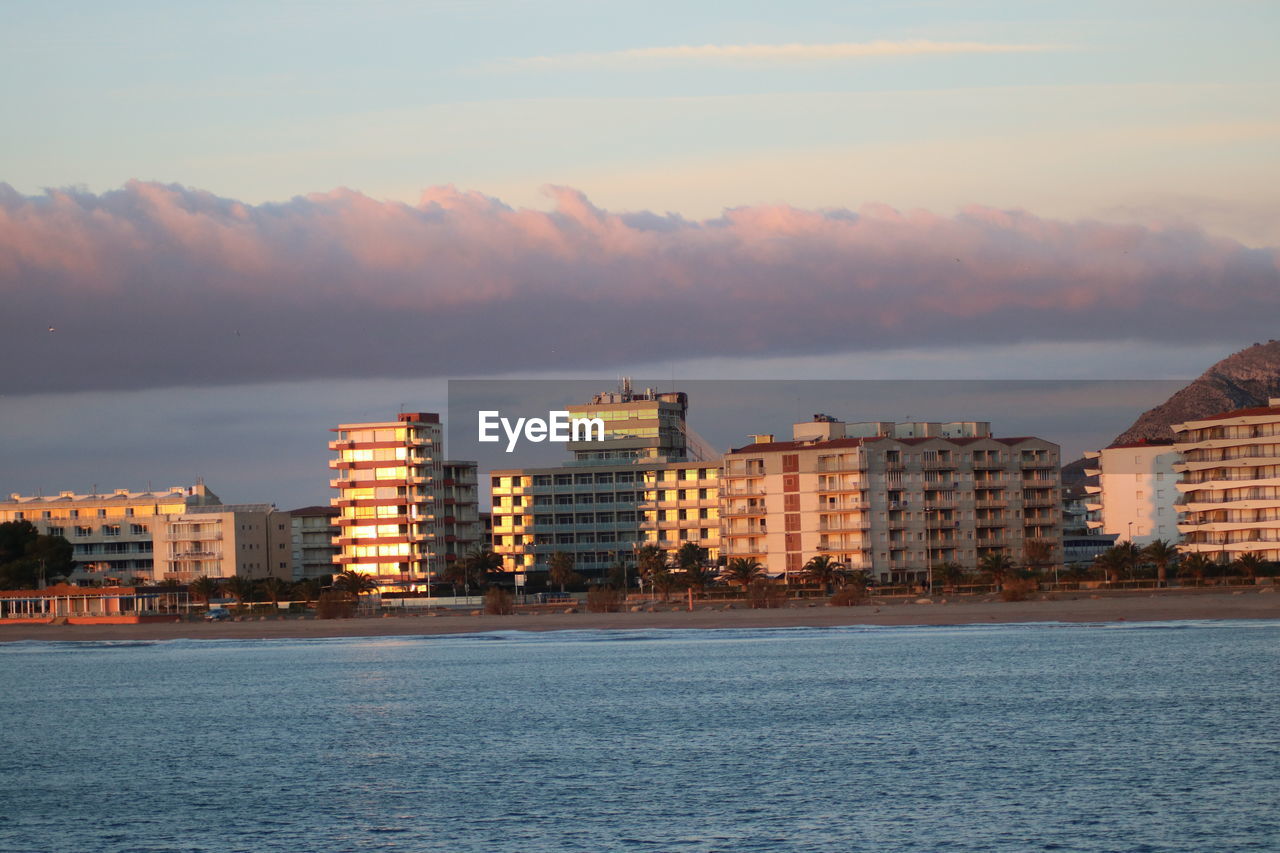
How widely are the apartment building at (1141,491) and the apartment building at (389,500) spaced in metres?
72.4

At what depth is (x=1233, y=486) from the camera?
479 ft

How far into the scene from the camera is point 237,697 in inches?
3130

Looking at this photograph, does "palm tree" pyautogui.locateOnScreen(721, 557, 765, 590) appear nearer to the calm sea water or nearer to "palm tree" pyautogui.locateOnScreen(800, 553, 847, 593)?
"palm tree" pyautogui.locateOnScreen(800, 553, 847, 593)

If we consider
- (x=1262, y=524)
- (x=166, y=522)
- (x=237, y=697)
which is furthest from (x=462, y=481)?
(x=237, y=697)

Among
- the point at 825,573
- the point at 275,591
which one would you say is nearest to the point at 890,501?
the point at 825,573

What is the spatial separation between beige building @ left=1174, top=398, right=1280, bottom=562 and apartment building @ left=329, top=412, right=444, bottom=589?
79382mm

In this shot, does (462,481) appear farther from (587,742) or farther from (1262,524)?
(587,742)

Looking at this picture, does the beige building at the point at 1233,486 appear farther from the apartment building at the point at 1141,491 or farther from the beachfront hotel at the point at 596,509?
the beachfront hotel at the point at 596,509

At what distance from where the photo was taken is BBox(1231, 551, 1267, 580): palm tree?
126375mm

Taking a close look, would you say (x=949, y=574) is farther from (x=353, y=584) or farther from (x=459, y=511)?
(x=459, y=511)

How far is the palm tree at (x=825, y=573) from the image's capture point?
472ft

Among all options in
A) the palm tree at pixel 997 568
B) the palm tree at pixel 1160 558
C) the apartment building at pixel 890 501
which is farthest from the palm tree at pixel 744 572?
the palm tree at pixel 1160 558

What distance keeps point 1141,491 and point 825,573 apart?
43659 mm

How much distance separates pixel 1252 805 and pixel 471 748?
26283 millimetres
